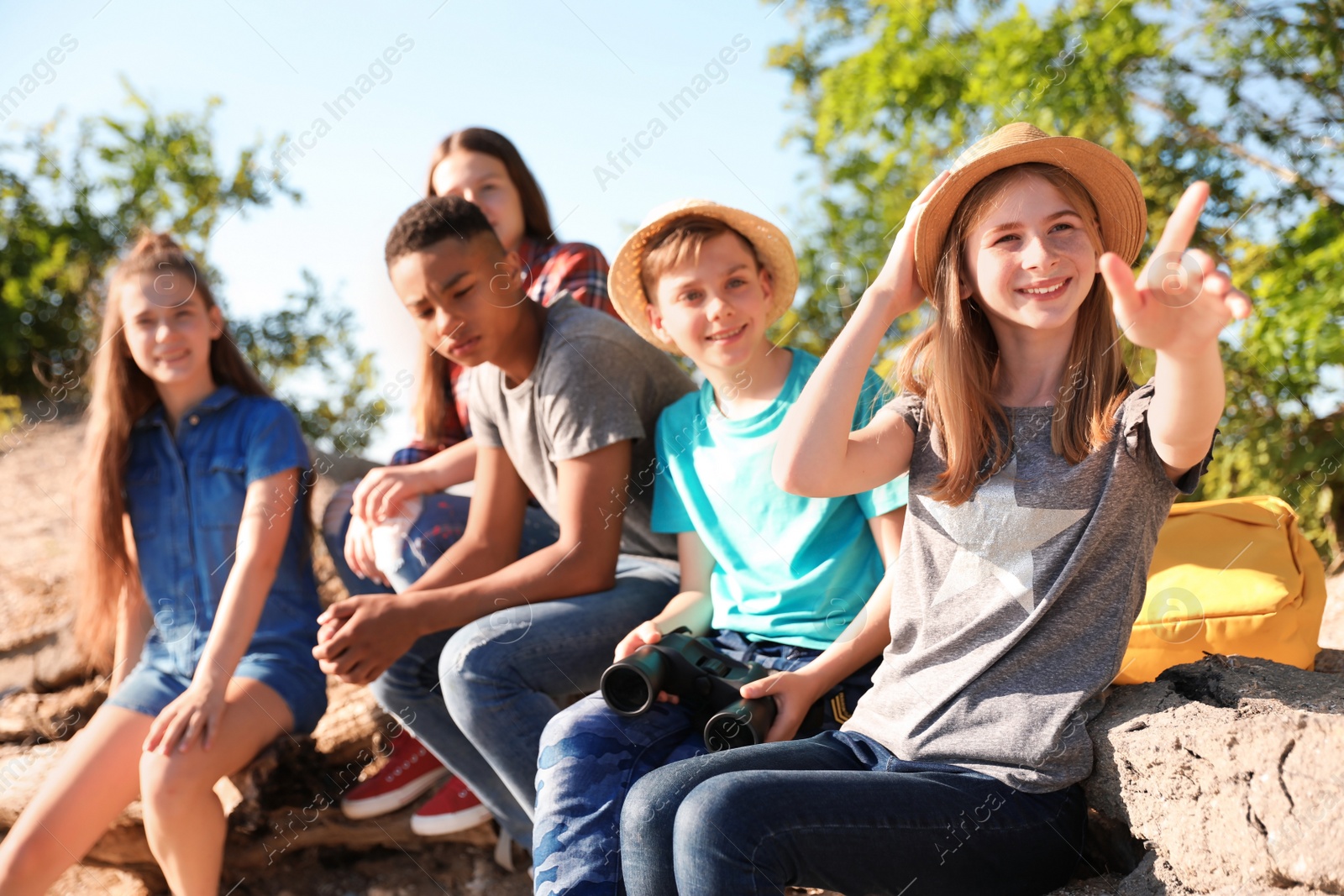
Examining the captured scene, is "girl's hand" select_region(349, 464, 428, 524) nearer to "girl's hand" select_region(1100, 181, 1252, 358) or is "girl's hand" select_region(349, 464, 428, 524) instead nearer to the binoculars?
the binoculars

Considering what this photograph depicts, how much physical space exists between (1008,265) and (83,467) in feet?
9.36

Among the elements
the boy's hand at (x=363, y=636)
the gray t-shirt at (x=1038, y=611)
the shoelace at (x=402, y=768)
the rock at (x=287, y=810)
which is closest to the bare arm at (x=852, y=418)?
the gray t-shirt at (x=1038, y=611)

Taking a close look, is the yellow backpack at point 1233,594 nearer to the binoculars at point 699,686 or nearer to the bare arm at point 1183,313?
the bare arm at point 1183,313

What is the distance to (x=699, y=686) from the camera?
2.14m

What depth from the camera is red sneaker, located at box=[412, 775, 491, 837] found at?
296 cm

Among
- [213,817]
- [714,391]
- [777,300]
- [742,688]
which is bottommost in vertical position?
[213,817]

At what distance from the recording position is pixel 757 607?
2396 mm

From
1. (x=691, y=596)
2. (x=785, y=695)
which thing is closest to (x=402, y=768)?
(x=691, y=596)

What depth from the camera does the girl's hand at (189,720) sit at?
2.70 meters

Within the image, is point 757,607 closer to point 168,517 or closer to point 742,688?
point 742,688

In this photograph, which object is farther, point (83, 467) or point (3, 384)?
point (3, 384)

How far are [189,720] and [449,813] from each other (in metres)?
0.76

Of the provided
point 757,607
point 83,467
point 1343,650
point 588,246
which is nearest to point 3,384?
point 83,467

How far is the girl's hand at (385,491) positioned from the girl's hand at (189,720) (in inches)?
24.0
